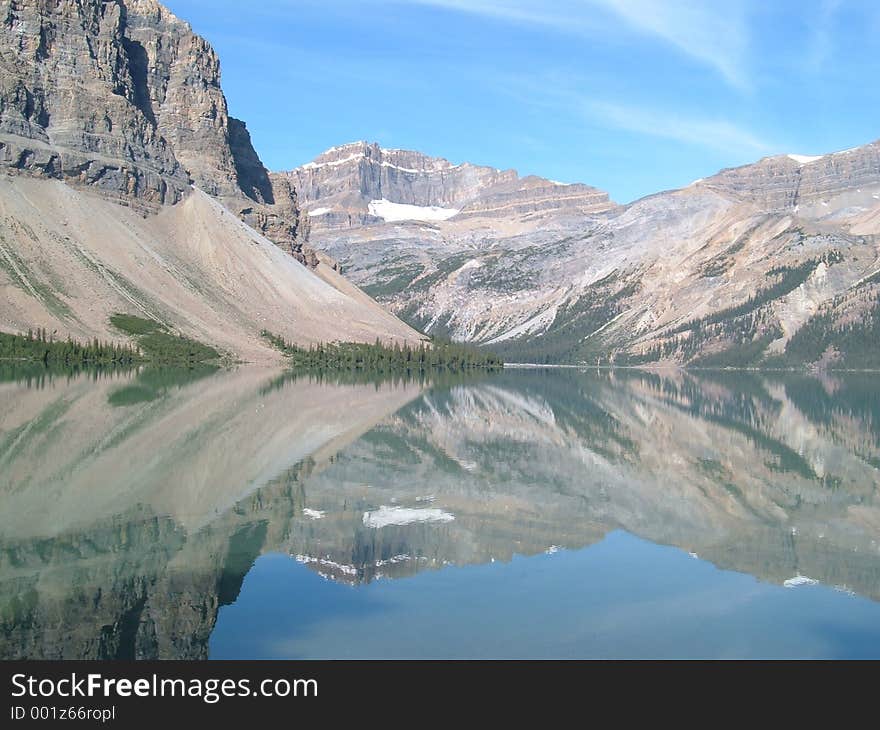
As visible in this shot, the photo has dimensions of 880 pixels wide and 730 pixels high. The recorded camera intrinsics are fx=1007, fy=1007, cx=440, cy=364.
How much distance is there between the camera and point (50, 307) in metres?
152

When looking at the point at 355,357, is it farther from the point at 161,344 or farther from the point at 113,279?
the point at 113,279

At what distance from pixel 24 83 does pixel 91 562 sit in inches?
7640

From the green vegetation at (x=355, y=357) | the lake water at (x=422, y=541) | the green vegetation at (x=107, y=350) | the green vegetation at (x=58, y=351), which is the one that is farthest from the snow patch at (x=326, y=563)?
the green vegetation at (x=355, y=357)

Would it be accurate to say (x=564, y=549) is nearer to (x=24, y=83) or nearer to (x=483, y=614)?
A: (x=483, y=614)

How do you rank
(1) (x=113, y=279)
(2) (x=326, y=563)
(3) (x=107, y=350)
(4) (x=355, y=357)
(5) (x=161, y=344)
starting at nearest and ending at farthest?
(2) (x=326, y=563) < (3) (x=107, y=350) < (5) (x=161, y=344) < (1) (x=113, y=279) < (4) (x=355, y=357)

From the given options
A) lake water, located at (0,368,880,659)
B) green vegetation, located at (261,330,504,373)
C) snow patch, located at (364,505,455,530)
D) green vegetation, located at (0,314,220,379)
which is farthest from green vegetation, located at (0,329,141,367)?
snow patch, located at (364,505,455,530)

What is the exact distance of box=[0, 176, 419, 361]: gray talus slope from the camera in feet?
503

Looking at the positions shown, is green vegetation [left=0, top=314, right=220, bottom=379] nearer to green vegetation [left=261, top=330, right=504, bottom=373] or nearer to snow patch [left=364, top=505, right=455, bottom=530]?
green vegetation [left=261, top=330, right=504, bottom=373]

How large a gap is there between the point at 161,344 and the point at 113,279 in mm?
21930

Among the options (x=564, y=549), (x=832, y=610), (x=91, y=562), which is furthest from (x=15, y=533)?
(x=832, y=610)

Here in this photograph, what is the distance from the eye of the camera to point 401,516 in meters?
34.1

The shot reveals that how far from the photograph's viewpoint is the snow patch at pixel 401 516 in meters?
32.8

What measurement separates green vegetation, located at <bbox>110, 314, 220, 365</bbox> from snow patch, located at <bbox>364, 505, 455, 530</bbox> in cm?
11655

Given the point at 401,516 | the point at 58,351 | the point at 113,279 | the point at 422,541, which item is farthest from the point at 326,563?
the point at 113,279
